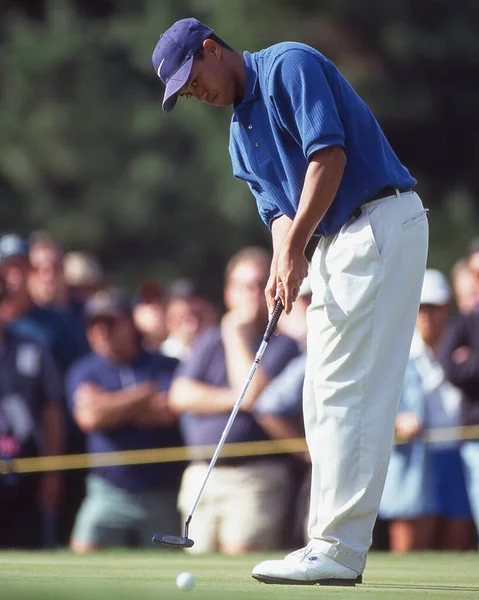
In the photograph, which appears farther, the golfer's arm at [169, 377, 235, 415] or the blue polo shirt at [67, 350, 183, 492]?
the blue polo shirt at [67, 350, 183, 492]

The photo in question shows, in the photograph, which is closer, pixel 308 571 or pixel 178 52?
pixel 308 571

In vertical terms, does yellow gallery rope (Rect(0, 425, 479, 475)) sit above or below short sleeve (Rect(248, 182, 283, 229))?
below

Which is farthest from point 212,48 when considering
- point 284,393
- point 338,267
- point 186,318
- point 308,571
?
point 186,318

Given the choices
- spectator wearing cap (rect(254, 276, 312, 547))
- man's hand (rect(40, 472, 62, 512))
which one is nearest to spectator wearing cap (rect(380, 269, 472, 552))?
spectator wearing cap (rect(254, 276, 312, 547))

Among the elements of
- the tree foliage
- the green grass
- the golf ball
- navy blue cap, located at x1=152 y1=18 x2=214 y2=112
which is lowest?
the green grass

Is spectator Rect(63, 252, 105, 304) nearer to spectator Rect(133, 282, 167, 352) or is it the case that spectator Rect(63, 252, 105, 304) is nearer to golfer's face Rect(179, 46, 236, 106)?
spectator Rect(133, 282, 167, 352)

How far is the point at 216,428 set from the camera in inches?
326

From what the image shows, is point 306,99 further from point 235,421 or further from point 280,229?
point 235,421

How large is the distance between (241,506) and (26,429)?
5.06 feet

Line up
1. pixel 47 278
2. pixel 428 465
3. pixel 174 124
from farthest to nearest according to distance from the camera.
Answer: pixel 174 124 → pixel 47 278 → pixel 428 465

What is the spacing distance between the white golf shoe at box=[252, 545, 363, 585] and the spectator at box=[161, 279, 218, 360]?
15.2 ft

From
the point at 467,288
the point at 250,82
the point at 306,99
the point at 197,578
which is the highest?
the point at 250,82

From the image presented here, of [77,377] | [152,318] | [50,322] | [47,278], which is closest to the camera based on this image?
[77,377]

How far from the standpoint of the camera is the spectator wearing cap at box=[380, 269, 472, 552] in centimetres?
808
